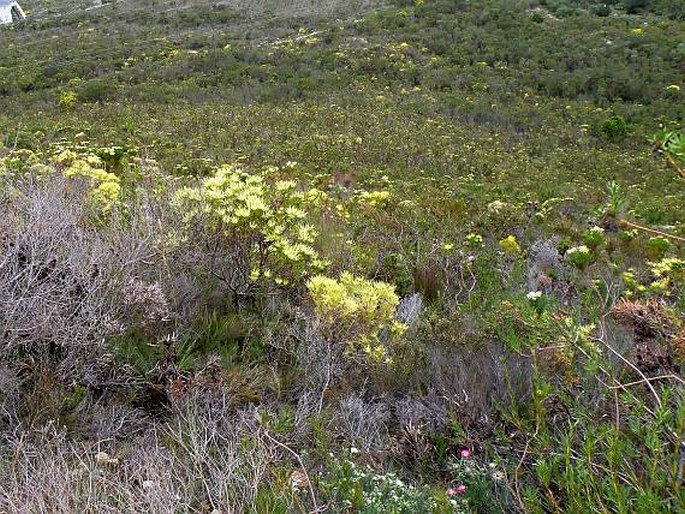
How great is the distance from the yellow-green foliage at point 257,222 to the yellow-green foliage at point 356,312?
0.49 meters

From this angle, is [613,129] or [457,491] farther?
[613,129]

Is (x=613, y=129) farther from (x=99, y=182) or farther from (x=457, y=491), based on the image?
(x=457, y=491)

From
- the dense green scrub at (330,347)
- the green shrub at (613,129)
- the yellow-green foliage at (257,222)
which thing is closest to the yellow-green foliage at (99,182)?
the dense green scrub at (330,347)

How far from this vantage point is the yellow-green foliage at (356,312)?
2.89m

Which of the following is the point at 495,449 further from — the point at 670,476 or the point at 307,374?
the point at 307,374

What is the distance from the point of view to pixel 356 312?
2.92 meters

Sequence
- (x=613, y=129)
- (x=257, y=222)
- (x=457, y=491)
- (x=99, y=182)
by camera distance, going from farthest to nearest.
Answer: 1. (x=613, y=129)
2. (x=99, y=182)
3. (x=257, y=222)
4. (x=457, y=491)

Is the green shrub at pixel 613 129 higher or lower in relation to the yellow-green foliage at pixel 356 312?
lower

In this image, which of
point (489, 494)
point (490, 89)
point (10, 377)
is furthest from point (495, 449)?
point (490, 89)

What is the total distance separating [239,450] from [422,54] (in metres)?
21.8

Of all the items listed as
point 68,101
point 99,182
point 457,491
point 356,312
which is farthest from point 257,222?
point 68,101

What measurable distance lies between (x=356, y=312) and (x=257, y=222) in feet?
2.84

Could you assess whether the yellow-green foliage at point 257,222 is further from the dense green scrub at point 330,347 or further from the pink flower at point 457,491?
the pink flower at point 457,491

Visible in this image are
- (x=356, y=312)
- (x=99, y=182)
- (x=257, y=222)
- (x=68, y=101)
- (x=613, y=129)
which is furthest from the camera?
(x=68, y=101)
